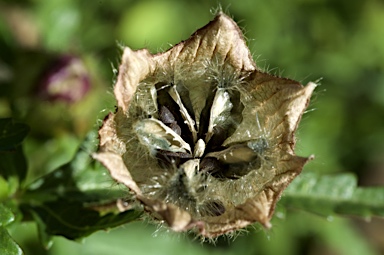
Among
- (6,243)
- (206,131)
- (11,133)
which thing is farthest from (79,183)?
(206,131)

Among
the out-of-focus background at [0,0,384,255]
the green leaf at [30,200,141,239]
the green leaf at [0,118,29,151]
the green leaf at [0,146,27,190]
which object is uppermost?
the green leaf at [0,118,29,151]

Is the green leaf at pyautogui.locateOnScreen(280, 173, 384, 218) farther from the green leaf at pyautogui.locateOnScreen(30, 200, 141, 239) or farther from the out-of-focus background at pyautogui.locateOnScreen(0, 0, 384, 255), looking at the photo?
the out-of-focus background at pyautogui.locateOnScreen(0, 0, 384, 255)

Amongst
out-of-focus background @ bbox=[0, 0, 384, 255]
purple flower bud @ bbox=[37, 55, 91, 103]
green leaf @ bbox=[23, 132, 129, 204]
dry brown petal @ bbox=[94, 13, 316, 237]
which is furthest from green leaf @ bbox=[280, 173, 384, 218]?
purple flower bud @ bbox=[37, 55, 91, 103]

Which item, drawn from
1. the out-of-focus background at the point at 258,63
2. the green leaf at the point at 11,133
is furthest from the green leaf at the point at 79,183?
the out-of-focus background at the point at 258,63

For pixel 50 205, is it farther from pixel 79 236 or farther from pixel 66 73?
pixel 66 73

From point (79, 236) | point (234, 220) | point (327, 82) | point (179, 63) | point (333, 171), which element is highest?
point (179, 63)

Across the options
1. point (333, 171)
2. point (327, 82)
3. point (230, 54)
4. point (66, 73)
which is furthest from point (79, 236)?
point (327, 82)
